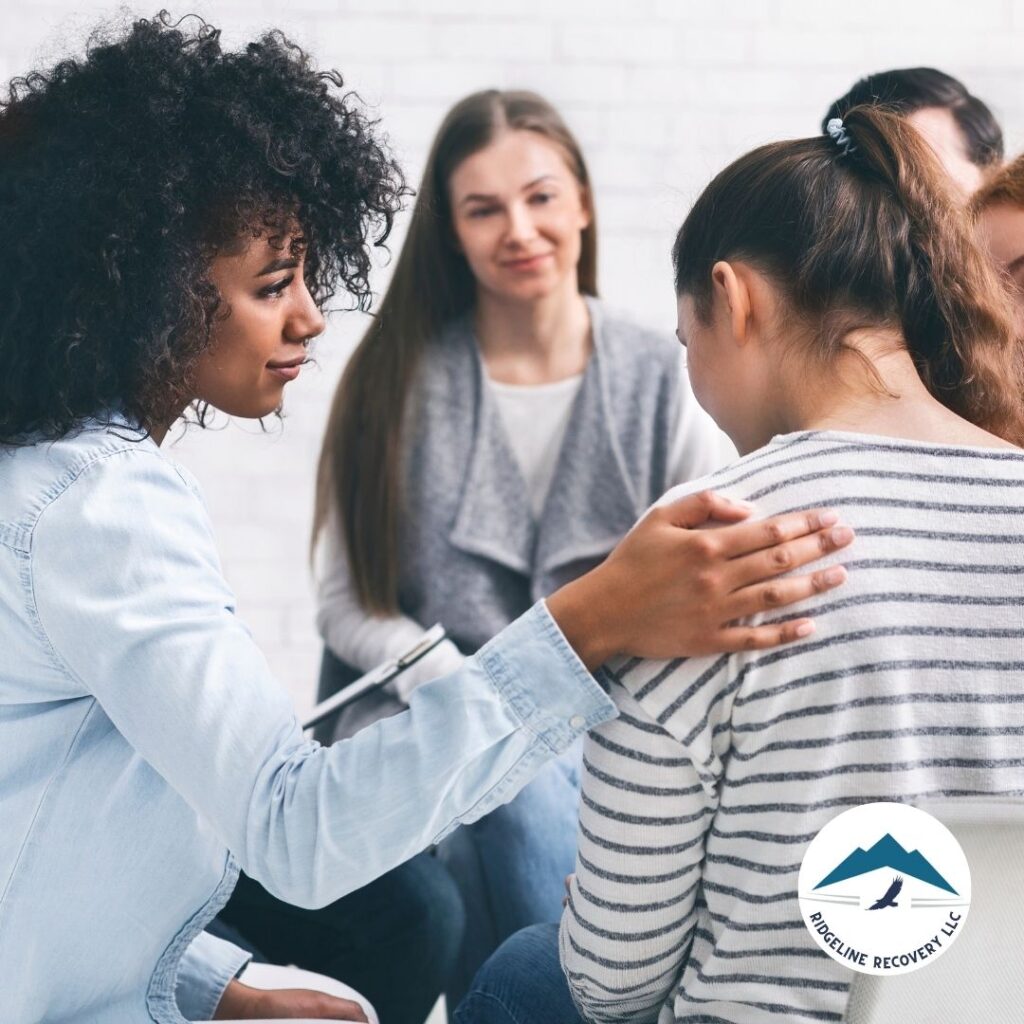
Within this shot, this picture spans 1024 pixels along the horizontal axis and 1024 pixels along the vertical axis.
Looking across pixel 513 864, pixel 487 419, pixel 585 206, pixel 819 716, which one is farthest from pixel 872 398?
pixel 585 206

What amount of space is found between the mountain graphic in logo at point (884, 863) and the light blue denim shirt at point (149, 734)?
17 cm

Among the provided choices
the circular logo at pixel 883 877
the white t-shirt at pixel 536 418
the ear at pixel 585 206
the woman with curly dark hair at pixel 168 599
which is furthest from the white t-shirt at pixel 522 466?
the circular logo at pixel 883 877

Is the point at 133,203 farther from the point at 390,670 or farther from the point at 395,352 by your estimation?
the point at 395,352

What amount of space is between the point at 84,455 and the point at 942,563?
57 cm

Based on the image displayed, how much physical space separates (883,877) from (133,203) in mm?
684

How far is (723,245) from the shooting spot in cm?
93

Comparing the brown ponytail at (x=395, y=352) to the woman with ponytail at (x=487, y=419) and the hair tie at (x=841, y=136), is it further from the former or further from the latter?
the hair tie at (x=841, y=136)

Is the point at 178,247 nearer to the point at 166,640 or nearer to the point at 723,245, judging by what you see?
the point at 166,640

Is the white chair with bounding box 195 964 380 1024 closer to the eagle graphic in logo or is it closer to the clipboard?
the clipboard

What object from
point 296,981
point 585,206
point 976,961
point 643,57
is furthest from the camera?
point 643,57

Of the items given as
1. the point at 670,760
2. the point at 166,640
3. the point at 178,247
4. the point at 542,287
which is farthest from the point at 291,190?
the point at 542,287

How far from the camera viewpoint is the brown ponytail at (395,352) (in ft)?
6.14

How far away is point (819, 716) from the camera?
78 centimetres

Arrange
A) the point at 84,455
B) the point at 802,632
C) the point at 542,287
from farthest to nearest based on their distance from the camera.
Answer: the point at 542,287 < the point at 84,455 < the point at 802,632
